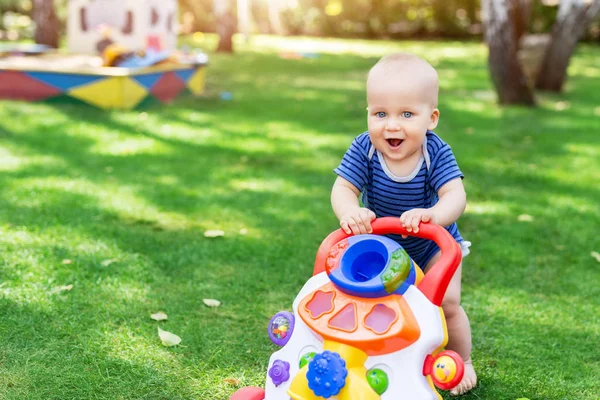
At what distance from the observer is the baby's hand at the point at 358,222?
233 centimetres

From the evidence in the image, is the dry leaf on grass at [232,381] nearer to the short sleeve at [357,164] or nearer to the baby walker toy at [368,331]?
the baby walker toy at [368,331]

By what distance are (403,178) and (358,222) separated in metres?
0.28

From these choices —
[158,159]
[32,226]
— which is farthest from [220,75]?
[32,226]

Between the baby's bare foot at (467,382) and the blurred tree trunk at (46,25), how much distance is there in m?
11.0

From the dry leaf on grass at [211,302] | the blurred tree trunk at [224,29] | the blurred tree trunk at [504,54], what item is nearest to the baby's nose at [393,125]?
the dry leaf on grass at [211,302]

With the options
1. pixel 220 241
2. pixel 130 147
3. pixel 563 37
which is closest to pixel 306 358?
pixel 220 241

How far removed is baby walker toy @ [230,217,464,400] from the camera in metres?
→ 2.03

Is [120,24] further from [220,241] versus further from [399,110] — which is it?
[399,110]

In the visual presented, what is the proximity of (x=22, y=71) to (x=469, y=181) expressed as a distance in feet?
16.2

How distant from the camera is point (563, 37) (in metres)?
9.66

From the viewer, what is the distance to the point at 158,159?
228 inches

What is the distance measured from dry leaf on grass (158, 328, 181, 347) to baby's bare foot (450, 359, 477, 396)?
1.04 meters

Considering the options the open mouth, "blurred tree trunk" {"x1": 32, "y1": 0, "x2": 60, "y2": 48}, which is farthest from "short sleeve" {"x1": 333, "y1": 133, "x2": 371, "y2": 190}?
"blurred tree trunk" {"x1": 32, "y1": 0, "x2": 60, "y2": 48}

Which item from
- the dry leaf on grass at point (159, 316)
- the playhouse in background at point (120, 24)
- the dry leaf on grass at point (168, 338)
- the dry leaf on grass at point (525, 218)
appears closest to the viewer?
the dry leaf on grass at point (168, 338)
